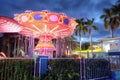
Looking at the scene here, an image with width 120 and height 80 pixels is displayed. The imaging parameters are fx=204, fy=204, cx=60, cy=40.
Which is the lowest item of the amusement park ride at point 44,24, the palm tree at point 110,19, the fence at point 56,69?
the fence at point 56,69

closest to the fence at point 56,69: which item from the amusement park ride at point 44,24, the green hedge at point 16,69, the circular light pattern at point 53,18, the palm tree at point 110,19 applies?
the green hedge at point 16,69

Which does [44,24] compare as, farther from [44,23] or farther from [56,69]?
[56,69]

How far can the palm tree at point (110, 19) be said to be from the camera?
46.0 metres

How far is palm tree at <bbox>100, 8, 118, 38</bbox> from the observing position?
151 ft

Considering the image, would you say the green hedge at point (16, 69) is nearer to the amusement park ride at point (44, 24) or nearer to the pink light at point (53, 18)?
the amusement park ride at point (44, 24)

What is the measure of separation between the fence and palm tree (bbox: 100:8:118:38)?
33.7 metres

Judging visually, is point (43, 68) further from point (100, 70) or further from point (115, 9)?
point (115, 9)

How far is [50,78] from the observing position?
10.4 meters

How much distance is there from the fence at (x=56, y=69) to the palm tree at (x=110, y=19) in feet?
110

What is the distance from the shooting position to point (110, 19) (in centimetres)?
4728

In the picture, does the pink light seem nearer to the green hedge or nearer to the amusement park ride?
the amusement park ride

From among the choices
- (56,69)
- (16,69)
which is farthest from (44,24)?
(16,69)

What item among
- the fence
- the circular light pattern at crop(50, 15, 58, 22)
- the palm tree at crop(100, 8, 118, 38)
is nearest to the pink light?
the circular light pattern at crop(50, 15, 58, 22)

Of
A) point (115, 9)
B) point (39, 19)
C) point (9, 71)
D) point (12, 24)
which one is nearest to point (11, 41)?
point (39, 19)
